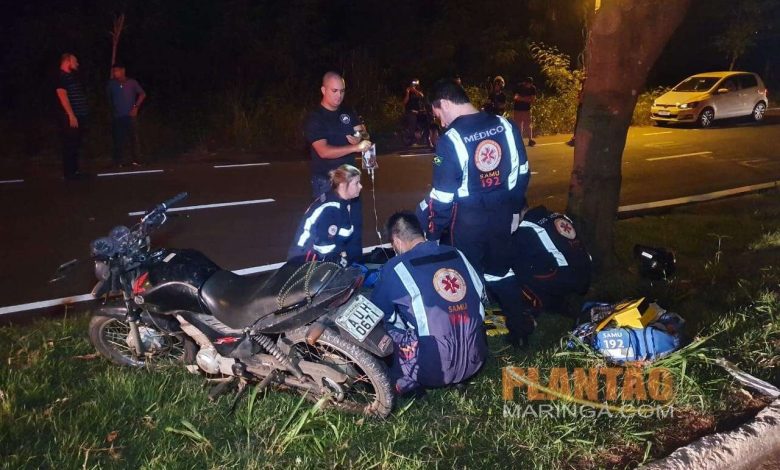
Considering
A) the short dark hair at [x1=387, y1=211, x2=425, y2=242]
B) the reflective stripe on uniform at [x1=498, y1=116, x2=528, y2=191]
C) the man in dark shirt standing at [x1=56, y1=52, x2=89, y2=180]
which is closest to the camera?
the short dark hair at [x1=387, y1=211, x2=425, y2=242]

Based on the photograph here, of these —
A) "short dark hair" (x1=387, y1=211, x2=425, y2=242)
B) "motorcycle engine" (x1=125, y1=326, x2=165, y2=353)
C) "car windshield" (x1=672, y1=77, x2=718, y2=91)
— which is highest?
"short dark hair" (x1=387, y1=211, x2=425, y2=242)

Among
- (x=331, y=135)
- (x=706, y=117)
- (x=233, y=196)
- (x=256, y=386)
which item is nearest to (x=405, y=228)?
(x=256, y=386)

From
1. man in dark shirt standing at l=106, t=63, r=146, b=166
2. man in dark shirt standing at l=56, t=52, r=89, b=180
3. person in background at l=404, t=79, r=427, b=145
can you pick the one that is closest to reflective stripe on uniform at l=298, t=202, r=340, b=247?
man in dark shirt standing at l=56, t=52, r=89, b=180

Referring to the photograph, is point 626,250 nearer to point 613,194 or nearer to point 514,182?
point 613,194

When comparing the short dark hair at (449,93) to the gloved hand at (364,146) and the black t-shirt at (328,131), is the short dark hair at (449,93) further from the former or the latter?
the black t-shirt at (328,131)

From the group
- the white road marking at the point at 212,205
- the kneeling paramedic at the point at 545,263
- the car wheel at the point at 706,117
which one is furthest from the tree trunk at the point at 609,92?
the car wheel at the point at 706,117

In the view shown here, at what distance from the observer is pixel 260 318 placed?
3779 millimetres

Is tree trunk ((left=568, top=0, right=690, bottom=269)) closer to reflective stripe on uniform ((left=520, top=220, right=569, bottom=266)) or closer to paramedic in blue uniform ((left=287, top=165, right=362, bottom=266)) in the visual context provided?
reflective stripe on uniform ((left=520, top=220, right=569, bottom=266))

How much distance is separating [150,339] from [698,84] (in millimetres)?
20358

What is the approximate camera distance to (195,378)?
4176 mm

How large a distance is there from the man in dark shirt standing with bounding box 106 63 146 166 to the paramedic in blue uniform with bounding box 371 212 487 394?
9.66m

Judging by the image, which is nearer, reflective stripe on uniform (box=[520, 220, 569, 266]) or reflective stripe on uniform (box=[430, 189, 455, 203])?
reflective stripe on uniform (box=[430, 189, 455, 203])

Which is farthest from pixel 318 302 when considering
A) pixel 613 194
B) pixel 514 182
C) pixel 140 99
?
pixel 140 99

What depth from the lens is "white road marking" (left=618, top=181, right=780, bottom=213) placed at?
32.8 ft
